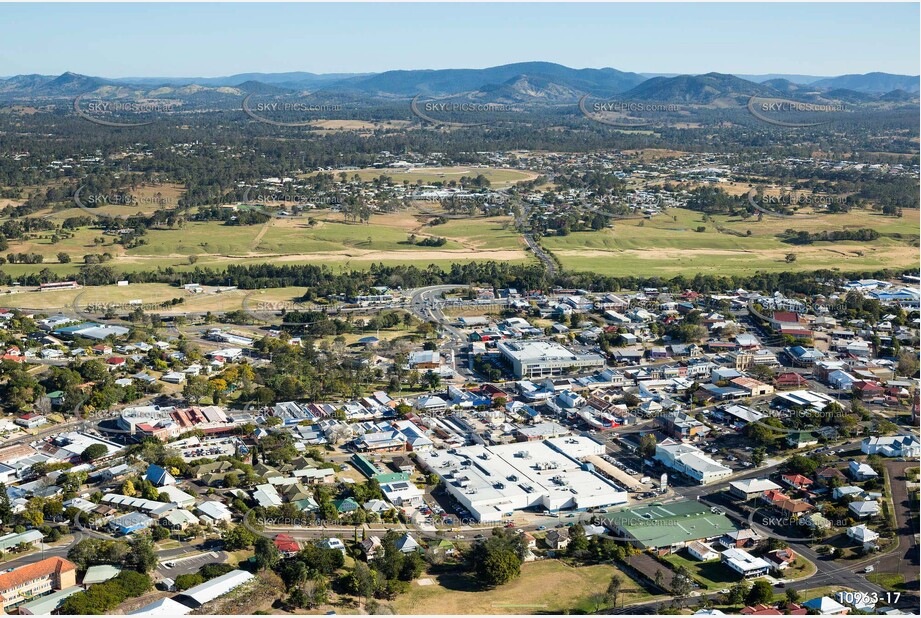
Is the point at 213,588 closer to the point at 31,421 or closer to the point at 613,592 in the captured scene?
the point at 613,592

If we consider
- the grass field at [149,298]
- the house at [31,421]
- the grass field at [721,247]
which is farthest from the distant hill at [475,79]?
the house at [31,421]

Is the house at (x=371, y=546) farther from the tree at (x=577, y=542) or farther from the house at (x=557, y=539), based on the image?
the tree at (x=577, y=542)

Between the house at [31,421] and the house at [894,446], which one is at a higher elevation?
the house at [894,446]

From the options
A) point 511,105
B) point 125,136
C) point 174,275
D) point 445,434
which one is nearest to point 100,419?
point 445,434

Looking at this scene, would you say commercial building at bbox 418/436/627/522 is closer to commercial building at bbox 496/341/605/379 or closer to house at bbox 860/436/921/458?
commercial building at bbox 496/341/605/379

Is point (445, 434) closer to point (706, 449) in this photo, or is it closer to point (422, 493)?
point (422, 493)

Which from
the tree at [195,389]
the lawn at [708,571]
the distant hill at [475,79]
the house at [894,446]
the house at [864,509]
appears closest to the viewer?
the lawn at [708,571]
